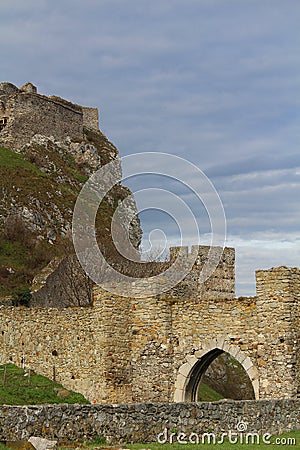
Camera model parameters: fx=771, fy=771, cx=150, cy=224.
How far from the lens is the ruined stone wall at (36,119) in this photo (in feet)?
247

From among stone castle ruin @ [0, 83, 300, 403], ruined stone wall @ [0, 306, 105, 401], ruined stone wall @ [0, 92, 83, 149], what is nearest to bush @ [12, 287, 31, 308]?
ruined stone wall @ [0, 306, 105, 401]

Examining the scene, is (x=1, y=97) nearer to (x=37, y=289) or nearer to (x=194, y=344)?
(x=37, y=289)

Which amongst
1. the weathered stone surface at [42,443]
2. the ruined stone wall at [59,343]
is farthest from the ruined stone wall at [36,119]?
the weathered stone surface at [42,443]

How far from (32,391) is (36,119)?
5628 cm

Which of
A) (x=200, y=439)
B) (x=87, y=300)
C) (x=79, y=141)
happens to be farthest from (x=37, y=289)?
(x=79, y=141)

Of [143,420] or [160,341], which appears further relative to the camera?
[160,341]

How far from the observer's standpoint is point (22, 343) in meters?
28.1

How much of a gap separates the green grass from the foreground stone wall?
350 inches

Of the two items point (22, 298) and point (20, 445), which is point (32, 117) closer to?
point (22, 298)

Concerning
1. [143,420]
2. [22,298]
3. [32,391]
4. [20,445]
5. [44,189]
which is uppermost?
[44,189]

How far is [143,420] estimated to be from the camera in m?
14.9

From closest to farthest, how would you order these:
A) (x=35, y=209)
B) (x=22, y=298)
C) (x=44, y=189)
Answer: (x=22, y=298) → (x=35, y=209) → (x=44, y=189)

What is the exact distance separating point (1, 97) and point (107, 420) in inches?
2683

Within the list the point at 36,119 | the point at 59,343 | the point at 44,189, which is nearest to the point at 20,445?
the point at 59,343
